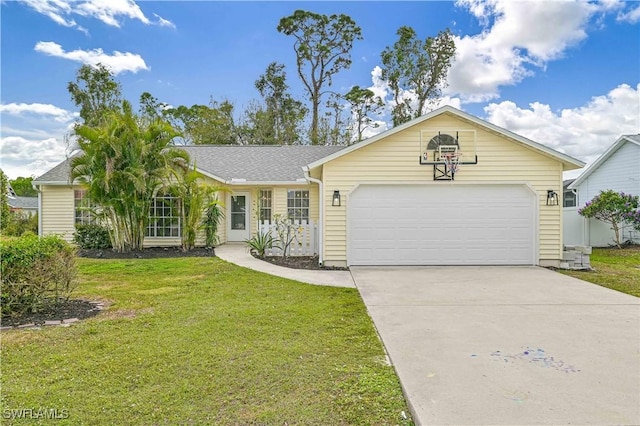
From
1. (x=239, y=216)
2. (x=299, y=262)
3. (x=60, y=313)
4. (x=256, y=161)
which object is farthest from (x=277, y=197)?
(x=60, y=313)

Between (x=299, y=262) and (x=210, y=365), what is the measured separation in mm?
6246

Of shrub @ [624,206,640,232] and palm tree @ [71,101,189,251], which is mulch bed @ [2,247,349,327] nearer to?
palm tree @ [71,101,189,251]

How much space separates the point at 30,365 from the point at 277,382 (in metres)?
2.38

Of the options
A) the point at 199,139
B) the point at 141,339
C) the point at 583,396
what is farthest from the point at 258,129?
the point at 583,396

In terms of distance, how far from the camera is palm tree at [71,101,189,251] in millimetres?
10336

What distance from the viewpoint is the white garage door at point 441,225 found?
9.16 metres

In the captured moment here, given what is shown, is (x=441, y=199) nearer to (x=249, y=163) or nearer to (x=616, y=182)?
(x=249, y=163)

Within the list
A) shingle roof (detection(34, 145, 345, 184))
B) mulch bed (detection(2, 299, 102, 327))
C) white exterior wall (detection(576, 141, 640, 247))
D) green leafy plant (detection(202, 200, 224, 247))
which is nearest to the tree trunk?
shingle roof (detection(34, 145, 345, 184))

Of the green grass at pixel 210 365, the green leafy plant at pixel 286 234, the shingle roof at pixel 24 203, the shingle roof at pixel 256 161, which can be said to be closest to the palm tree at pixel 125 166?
the shingle roof at pixel 256 161

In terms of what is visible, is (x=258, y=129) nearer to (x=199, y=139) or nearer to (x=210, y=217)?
(x=199, y=139)

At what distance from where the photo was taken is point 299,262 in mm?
9625

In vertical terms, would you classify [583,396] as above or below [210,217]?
below

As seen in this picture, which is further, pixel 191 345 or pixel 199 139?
pixel 199 139

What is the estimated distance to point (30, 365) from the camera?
3408 mm
